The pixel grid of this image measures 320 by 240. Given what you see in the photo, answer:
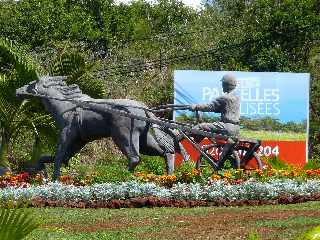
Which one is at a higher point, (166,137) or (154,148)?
(166,137)

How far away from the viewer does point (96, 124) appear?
46.0 ft

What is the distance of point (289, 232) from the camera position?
877cm

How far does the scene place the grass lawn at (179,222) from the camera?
28.5ft

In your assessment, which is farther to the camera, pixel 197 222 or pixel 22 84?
pixel 22 84

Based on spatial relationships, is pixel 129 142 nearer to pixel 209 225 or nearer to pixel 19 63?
pixel 209 225

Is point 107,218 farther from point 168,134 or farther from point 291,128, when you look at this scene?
point 291,128

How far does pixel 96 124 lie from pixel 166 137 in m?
1.29

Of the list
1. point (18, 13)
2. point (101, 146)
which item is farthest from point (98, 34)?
point (101, 146)

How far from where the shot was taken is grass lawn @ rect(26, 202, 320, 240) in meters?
8.70

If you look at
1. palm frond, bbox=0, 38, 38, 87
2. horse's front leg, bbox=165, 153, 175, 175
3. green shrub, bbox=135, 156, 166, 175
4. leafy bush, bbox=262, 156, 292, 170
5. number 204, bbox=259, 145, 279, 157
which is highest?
palm frond, bbox=0, 38, 38, 87

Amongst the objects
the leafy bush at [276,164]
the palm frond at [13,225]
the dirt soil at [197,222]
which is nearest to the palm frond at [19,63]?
the leafy bush at [276,164]

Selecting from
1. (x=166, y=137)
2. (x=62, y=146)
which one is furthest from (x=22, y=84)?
(x=166, y=137)

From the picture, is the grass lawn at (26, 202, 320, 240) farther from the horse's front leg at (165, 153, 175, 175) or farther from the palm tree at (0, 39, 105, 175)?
the palm tree at (0, 39, 105, 175)

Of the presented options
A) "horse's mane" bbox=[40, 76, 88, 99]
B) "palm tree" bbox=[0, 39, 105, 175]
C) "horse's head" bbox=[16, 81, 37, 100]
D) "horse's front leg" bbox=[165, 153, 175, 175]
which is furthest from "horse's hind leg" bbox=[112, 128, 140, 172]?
"palm tree" bbox=[0, 39, 105, 175]
